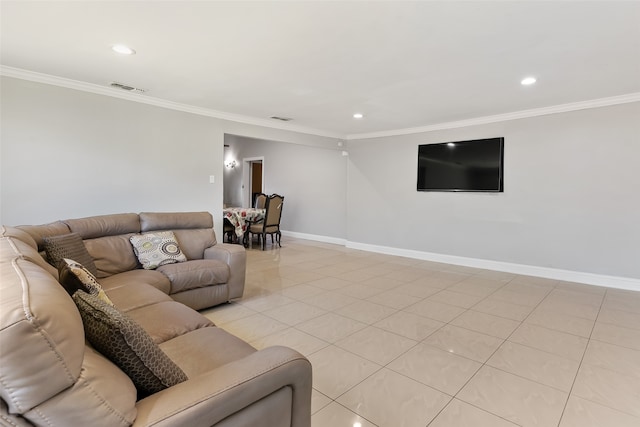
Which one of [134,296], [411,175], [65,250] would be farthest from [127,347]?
[411,175]

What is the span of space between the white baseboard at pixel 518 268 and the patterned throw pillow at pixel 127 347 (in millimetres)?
4966

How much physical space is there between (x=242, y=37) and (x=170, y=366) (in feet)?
7.48

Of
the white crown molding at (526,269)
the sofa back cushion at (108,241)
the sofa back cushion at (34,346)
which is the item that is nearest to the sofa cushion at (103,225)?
the sofa back cushion at (108,241)

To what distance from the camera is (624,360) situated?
2.36 metres

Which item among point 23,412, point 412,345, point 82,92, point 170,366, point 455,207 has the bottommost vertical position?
point 412,345

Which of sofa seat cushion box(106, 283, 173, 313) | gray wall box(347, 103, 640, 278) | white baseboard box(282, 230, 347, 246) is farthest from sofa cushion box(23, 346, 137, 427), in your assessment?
white baseboard box(282, 230, 347, 246)

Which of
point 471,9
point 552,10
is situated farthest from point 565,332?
point 471,9

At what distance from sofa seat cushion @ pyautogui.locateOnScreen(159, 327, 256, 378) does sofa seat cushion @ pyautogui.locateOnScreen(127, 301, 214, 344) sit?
0.20 ft

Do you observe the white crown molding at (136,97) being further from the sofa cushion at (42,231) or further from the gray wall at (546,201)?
the gray wall at (546,201)

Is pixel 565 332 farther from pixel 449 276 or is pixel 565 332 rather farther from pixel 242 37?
pixel 242 37

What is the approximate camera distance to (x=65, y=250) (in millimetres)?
2309

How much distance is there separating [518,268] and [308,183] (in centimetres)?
463

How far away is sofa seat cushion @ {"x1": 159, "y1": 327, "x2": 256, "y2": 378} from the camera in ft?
4.70

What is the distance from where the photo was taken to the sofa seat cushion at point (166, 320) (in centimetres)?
174
